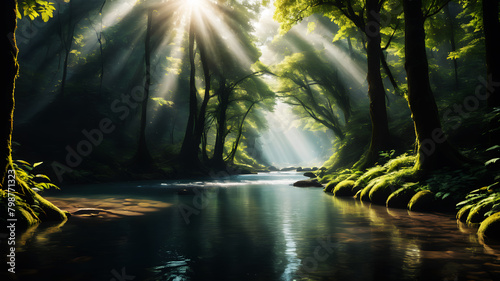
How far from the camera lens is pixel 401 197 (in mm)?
9516

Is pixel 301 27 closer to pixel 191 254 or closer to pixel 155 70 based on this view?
pixel 155 70

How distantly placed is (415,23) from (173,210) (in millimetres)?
8937

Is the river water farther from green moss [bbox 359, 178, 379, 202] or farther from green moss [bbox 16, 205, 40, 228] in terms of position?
green moss [bbox 359, 178, 379, 202]

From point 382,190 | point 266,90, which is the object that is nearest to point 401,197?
point 382,190

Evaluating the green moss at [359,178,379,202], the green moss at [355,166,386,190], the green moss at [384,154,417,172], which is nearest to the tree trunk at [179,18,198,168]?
the green moss at [355,166,386,190]

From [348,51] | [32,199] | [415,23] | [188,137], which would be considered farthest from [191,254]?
[348,51]

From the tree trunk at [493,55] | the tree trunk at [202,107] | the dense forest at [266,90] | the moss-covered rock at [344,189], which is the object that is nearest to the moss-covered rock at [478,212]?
the dense forest at [266,90]

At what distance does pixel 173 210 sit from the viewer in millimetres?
9367

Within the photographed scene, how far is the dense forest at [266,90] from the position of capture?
8992mm

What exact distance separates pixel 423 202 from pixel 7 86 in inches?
374

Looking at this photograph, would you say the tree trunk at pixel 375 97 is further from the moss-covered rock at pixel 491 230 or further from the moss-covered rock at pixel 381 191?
the moss-covered rock at pixel 491 230

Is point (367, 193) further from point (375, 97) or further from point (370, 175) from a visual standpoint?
point (375, 97)

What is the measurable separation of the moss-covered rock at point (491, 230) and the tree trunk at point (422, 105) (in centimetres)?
419

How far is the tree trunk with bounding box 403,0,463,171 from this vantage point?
964cm
